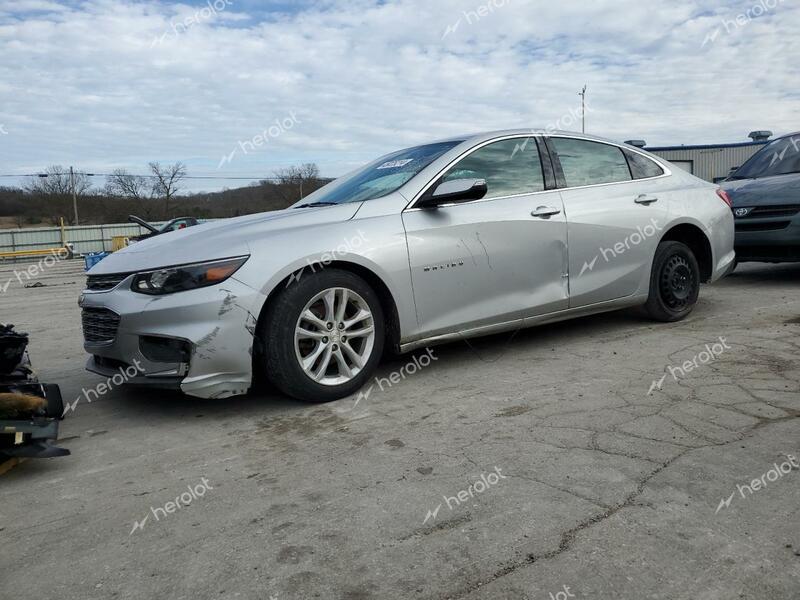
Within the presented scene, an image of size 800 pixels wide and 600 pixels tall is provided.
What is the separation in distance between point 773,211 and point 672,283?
252 centimetres

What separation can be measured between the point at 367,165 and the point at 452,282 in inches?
57.8

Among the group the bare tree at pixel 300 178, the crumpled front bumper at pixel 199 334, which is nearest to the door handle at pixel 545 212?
the crumpled front bumper at pixel 199 334

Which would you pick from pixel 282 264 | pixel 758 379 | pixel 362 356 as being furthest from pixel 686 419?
pixel 282 264

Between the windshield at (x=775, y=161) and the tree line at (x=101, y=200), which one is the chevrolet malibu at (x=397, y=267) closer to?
the windshield at (x=775, y=161)

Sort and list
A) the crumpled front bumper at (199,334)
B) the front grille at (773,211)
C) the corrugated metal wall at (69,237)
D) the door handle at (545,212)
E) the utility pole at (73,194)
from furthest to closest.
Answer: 1. the utility pole at (73,194)
2. the corrugated metal wall at (69,237)
3. the front grille at (773,211)
4. the door handle at (545,212)
5. the crumpled front bumper at (199,334)

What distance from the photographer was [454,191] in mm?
4062

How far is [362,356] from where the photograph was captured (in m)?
3.91

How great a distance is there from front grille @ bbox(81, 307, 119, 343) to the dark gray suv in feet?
21.3

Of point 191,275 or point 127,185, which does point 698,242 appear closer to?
point 191,275

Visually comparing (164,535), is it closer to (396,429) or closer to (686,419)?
(396,429)

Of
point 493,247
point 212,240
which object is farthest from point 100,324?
point 493,247

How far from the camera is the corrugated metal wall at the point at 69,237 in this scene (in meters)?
36.7

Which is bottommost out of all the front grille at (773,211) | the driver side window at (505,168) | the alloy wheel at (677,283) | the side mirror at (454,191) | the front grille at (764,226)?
the alloy wheel at (677,283)

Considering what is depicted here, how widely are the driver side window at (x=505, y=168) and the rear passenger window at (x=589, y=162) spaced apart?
0.85ft
